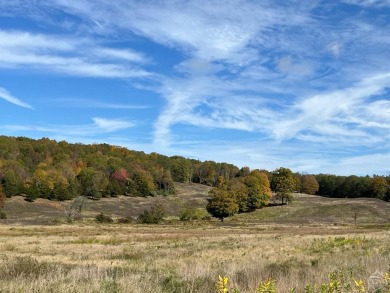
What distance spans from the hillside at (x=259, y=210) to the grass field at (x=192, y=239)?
0.27m

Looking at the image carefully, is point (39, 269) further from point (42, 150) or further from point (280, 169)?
point (42, 150)

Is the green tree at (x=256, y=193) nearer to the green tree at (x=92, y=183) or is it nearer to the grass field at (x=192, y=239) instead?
the grass field at (x=192, y=239)

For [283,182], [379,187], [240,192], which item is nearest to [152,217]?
[240,192]

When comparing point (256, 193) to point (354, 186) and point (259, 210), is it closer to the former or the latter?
point (259, 210)

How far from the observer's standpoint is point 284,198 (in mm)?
140875

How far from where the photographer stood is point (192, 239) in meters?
43.3

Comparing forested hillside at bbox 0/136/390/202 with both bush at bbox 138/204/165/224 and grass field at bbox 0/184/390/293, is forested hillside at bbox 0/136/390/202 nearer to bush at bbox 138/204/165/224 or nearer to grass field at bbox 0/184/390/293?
grass field at bbox 0/184/390/293

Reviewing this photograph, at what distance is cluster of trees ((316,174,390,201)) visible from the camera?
149 metres

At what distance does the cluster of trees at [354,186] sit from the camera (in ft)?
489

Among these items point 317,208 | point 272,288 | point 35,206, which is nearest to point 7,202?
point 35,206

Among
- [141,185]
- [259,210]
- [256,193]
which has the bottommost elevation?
[259,210]

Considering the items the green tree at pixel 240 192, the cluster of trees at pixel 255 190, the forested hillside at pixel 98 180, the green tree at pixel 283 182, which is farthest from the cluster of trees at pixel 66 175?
the green tree at pixel 283 182

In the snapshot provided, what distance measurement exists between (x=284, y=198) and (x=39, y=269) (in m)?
133

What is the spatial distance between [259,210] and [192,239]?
86695 millimetres
